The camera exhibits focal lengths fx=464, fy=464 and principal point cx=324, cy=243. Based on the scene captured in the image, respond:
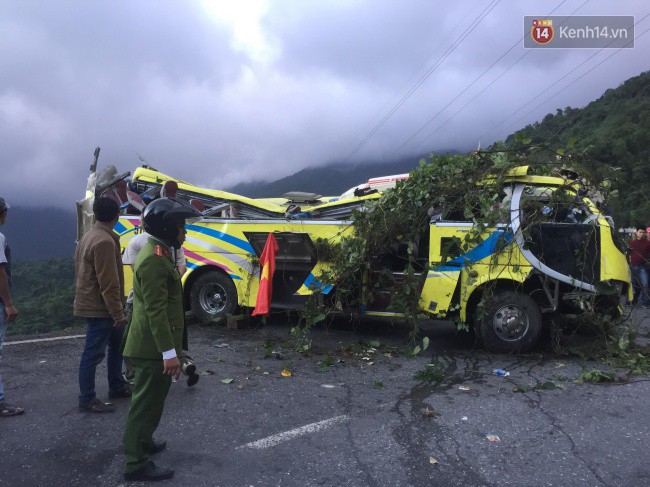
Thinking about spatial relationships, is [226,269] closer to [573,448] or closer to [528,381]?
[528,381]

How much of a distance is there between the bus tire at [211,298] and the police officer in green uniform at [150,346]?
4154 mm

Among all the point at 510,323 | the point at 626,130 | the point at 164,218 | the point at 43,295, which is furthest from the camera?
the point at 43,295

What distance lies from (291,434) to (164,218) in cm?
196

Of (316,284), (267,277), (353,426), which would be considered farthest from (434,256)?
(353,426)

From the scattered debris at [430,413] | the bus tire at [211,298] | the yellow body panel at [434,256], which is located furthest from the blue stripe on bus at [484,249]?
the bus tire at [211,298]

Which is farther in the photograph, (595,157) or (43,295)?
(43,295)

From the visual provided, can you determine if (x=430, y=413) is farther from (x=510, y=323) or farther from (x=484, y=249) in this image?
(x=484, y=249)

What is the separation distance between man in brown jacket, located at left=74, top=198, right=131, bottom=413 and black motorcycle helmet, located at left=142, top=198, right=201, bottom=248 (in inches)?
43.3

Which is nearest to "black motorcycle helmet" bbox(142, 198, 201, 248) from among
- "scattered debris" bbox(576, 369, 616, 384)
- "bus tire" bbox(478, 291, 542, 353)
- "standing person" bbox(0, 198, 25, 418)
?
"standing person" bbox(0, 198, 25, 418)

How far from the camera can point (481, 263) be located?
579cm

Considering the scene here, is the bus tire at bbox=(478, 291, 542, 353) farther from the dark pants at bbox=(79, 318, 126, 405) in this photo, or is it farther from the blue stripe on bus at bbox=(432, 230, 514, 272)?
the dark pants at bbox=(79, 318, 126, 405)

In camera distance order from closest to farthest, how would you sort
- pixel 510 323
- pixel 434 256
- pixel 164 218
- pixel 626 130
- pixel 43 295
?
1. pixel 164 218
2. pixel 510 323
3. pixel 434 256
4. pixel 626 130
5. pixel 43 295

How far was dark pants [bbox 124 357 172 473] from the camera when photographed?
2.93 metres

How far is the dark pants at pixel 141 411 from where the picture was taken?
2.93 meters
